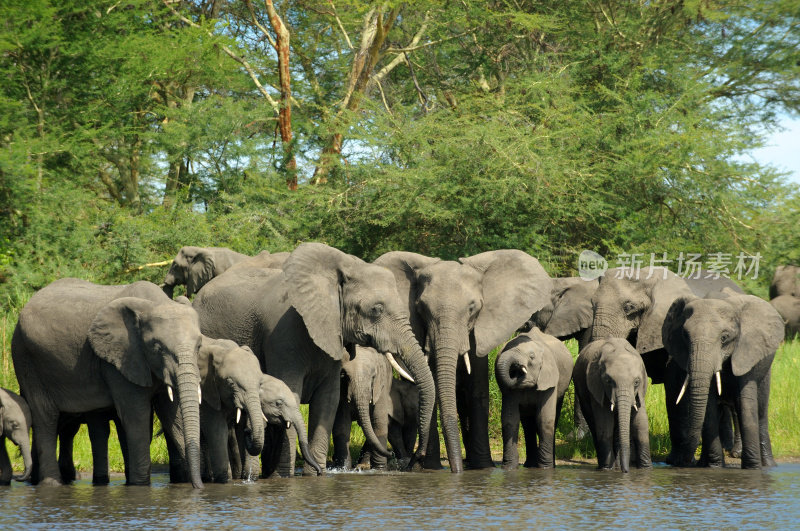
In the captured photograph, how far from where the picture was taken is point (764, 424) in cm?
1283

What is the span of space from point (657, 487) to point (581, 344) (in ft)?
18.7

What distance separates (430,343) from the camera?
1189 cm

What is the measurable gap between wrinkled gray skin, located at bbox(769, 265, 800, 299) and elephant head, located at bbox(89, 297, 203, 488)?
14.8 m

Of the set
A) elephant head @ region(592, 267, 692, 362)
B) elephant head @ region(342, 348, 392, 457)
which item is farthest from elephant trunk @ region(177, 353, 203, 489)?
elephant head @ region(592, 267, 692, 362)

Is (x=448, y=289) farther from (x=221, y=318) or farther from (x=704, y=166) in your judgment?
(x=704, y=166)

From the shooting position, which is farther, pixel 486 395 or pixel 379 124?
pixel 379 124

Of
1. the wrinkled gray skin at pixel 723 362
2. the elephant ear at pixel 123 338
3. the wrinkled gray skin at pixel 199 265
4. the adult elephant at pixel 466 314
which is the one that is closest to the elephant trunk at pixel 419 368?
the adult elephant at pixel 466 314

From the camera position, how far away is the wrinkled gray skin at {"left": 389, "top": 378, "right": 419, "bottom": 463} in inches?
517

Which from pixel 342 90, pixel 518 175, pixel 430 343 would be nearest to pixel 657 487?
pixel 430 343

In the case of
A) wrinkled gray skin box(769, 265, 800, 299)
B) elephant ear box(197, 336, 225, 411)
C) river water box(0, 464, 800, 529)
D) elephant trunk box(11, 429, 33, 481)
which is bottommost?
river water box(0, 464, 800, 529)

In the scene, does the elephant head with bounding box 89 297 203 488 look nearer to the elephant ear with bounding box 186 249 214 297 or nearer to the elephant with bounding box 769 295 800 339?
the elephant ear with bounding box 186 249 214 297

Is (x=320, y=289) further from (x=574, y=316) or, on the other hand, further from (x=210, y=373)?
(x=574, y=316)

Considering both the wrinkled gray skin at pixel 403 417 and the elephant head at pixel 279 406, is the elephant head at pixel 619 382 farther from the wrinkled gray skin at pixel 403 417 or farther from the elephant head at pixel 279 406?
the elephant head at pixel 279 406

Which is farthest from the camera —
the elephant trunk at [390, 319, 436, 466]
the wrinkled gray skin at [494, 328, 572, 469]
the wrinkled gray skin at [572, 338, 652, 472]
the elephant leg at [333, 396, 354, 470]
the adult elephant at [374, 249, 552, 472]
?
the elephant leg at [333, 396, 354, 470]
